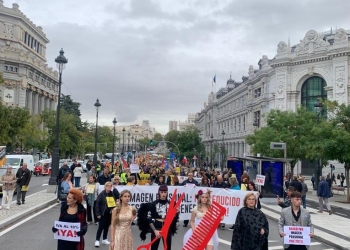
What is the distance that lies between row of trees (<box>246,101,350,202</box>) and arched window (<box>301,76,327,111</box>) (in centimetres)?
1326

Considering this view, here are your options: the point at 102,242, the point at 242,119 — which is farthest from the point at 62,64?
the point at 242,119

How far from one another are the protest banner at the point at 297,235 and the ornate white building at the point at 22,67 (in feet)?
192

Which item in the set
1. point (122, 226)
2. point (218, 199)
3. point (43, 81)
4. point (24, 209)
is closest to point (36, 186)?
point (24, 209)

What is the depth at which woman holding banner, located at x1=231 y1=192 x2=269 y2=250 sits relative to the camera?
6.20m

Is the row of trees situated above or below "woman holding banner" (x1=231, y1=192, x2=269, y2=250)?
above

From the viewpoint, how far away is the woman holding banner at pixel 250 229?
20.3ft

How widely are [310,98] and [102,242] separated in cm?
4576

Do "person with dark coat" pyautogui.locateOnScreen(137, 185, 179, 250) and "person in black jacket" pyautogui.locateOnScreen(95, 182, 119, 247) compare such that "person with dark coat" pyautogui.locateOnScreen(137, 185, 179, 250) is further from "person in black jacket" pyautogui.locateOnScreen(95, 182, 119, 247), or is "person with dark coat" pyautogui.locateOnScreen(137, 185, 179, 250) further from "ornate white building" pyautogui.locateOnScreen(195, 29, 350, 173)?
"ornate white building" pyautogui.locateOnScreen(195, 29, 350, 173)

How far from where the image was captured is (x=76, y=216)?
635cm

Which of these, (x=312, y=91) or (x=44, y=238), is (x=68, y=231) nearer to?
(x=44, y=238)

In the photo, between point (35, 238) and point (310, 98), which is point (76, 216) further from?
point (310, 98)

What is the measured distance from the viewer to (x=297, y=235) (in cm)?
661

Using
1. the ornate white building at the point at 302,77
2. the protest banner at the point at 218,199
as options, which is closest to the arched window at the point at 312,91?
the ornate white building at the point at 302,77

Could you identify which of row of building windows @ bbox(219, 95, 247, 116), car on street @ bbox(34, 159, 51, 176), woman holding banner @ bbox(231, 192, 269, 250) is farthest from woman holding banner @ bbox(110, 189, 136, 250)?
row of building windows @ bbox(219, 95, 247, 116)
